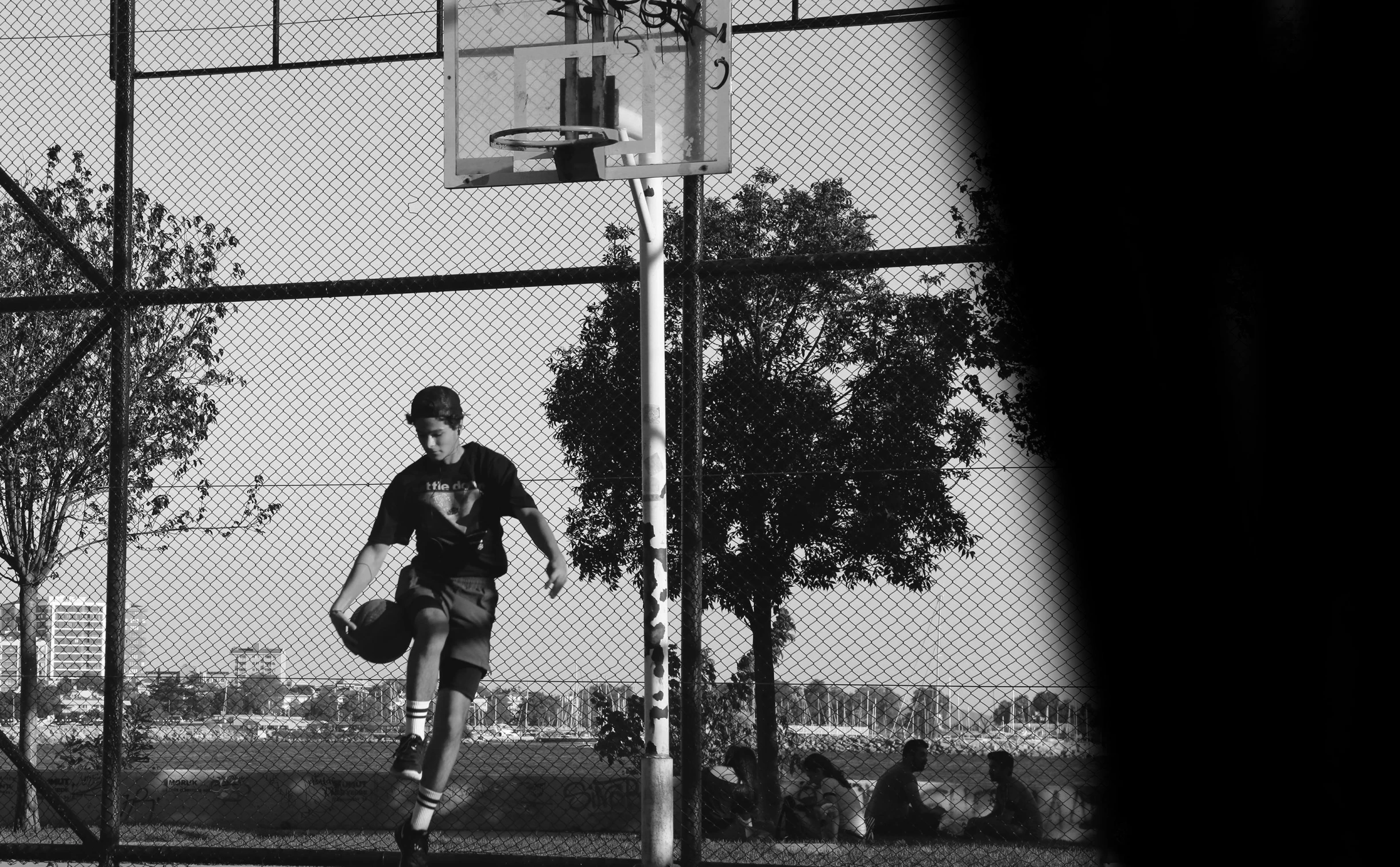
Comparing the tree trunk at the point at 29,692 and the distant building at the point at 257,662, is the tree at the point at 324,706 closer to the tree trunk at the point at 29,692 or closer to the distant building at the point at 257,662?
the distant building at the point at 257,662

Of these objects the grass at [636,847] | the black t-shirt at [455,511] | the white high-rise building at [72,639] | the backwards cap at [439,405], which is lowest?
the grass at [636,847]

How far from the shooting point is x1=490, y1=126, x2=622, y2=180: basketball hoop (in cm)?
559

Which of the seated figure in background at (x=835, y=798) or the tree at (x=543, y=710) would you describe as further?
the seated figure in background at (x=835, y=798)

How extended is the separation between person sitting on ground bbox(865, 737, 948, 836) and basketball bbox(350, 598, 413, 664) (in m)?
2.28

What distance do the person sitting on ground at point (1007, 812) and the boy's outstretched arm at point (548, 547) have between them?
2041 millimetres

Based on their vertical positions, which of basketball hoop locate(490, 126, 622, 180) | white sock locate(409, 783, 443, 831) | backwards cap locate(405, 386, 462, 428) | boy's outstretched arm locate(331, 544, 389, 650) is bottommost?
white sock locate(409, 783, 443, 831)

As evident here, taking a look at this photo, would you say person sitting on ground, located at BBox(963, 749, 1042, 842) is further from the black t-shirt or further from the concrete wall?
the black t-shirt

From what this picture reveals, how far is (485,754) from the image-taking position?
6.58 meters

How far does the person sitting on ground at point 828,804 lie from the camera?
6692 millimetres

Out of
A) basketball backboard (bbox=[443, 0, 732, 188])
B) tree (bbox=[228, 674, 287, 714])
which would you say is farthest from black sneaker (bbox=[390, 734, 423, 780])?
basketball backboard (bbox=[443, 0, 732, 188])

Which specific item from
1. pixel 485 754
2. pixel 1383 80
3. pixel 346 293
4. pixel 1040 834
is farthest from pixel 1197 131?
pixel 485 754

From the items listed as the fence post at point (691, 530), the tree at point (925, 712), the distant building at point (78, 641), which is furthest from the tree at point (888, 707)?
the distant building at point (78, 641)

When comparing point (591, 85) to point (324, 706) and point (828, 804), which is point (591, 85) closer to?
point (324, 706)

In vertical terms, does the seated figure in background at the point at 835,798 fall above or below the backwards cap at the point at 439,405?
below
